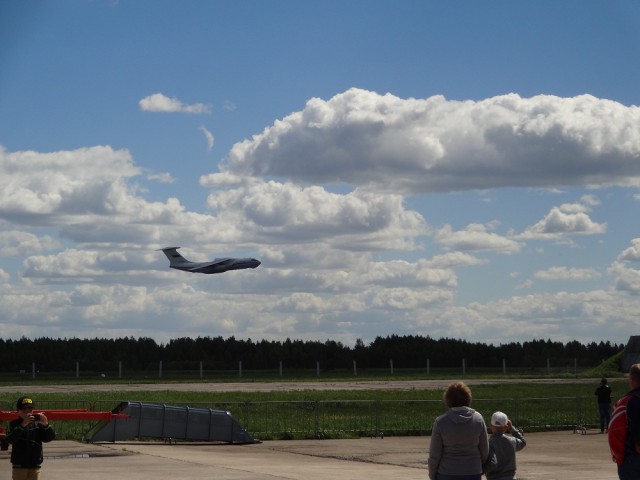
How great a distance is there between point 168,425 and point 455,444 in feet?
52.4

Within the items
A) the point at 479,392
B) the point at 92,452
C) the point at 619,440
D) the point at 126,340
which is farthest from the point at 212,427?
the point at 126,340

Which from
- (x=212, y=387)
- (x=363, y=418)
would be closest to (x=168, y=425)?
(x=363, y=418)

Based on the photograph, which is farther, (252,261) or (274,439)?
(252,261)

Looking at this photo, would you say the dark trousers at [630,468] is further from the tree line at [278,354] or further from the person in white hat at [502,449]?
the tree line at [278,354]

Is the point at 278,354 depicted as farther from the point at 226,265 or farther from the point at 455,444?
the point at 455,444

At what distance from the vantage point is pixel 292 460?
21.3 meters

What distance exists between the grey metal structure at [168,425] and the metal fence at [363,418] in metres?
1.56

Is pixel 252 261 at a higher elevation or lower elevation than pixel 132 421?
higher

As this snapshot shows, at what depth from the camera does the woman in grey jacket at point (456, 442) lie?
31.7ft

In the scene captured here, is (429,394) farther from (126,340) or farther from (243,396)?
(126,340)

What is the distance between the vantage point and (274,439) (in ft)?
87.9

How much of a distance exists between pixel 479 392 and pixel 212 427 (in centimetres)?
2901

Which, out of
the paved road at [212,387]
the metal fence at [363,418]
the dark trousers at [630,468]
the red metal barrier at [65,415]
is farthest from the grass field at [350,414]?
the dark trousers at [630,468]

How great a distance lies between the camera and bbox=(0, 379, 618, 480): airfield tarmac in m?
18.0
